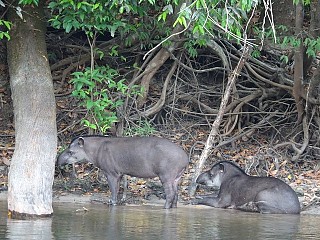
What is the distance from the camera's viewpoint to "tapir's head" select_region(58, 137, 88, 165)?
43.9 feet

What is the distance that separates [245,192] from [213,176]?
0.78 meters

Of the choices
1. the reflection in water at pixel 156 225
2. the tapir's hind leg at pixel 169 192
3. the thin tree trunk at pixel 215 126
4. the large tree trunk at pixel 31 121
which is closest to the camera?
the reflection in water at pixel 156 225

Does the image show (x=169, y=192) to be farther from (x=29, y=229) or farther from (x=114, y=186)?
(x=29, y=229)

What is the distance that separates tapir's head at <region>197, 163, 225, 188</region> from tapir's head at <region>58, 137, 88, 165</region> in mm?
1915

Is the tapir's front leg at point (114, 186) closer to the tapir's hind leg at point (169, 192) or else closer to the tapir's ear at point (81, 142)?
the tapir's ear at point (81, 142)

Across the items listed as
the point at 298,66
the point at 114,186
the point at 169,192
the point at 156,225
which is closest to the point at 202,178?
the point at 169,192

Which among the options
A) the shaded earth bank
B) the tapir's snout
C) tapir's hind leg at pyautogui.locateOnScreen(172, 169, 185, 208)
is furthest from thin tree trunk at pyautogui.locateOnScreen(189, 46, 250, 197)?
tapir's hind leg at pyautogui.locateOnScreen(172, 169, 185, 208)

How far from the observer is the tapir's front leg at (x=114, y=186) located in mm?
12836

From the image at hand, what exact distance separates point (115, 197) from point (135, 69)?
3113 millimetres

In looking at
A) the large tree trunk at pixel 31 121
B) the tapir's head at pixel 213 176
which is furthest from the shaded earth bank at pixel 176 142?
the large tree trunk at pixel 31 121

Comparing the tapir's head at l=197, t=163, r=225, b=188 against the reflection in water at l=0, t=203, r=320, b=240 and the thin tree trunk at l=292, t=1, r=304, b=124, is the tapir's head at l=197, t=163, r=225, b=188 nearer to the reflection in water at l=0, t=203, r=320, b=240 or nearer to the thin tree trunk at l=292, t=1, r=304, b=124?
the reflection in water at l=0, t=203, r=320, b=240

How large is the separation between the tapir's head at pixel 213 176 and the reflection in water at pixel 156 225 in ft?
2.92

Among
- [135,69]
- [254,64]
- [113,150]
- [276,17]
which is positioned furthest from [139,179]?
[276,17]

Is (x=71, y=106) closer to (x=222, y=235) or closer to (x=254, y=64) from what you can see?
(x=254, y=64)
